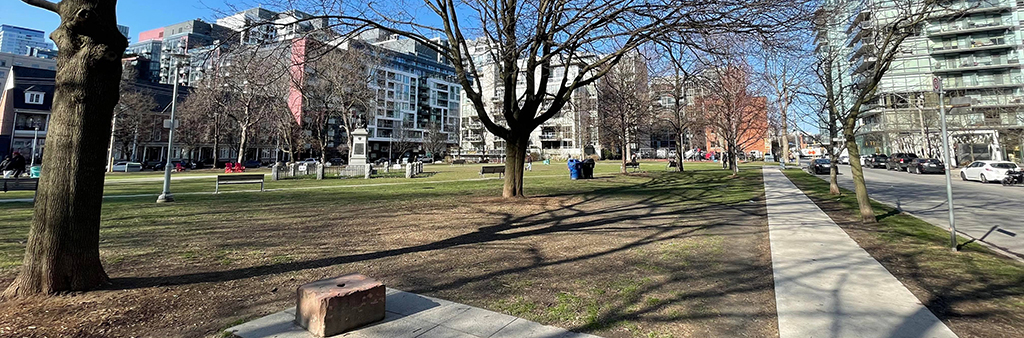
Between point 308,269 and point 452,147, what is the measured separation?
94.3m

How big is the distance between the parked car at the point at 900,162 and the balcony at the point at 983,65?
64.6 feet

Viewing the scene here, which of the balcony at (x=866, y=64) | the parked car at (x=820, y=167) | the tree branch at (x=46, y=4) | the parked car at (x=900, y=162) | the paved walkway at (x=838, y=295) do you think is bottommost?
the paved walkway at (x=838, y=295)

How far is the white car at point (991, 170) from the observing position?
71.6ft

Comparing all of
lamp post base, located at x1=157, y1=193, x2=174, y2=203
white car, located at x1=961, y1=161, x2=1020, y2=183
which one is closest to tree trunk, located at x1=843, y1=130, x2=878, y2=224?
lamp post base, located at x1=157, y1=193, x2=174, y2=203

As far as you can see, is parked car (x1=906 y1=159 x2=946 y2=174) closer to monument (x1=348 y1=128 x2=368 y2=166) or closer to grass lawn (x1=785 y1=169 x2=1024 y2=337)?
grass lawn (x1=785 y1=169 x2=1024 y2=337)

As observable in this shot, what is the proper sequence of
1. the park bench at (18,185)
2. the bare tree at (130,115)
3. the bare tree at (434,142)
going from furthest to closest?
1. the bare tree at (434,142)
2. the bare tree at (130,115)
3. the park bench at (18,185)

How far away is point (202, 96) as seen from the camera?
1656 inches

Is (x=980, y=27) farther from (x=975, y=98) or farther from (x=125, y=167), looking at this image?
(x=125, y=167)

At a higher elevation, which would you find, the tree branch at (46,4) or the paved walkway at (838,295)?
the tree branch at (46,4)

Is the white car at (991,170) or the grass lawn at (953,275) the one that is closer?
the grass lawn at (953,275)

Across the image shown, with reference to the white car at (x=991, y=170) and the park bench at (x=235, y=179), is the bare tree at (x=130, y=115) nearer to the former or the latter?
the park bench at (x=235, y=179)

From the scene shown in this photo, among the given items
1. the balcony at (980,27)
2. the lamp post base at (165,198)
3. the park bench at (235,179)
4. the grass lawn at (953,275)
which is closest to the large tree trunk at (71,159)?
the grass lawn at (953,275)

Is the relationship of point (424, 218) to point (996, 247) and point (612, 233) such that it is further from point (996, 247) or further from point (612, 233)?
point (996, 247)

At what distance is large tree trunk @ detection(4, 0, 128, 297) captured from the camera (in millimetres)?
3738
